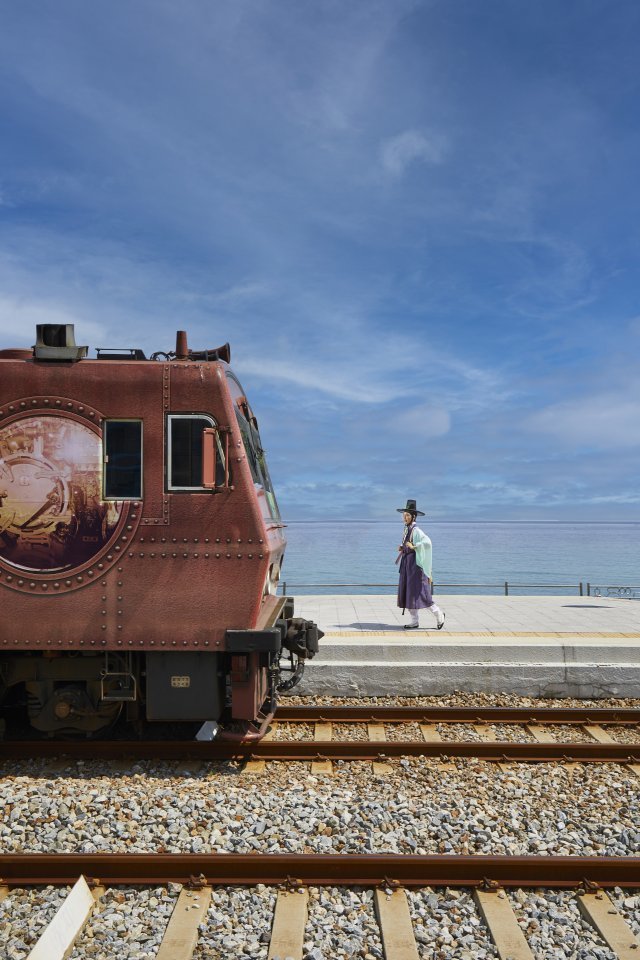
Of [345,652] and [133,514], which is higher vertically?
[133,514]

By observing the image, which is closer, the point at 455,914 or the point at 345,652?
the point at 455,914

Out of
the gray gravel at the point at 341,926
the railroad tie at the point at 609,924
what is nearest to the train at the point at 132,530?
the gray gravel at the point at 341,926

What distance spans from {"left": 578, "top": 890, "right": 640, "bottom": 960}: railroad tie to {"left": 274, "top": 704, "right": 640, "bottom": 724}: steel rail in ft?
11.3

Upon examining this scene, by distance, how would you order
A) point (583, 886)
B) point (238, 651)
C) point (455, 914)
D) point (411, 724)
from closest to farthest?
point (455, 914)
point (583, 886)
point (238, 651)
point (411, 724)

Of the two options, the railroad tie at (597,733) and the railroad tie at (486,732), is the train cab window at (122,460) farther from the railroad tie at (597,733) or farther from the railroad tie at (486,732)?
the railroad tie at (597,733)

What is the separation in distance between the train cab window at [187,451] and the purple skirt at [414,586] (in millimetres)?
5568

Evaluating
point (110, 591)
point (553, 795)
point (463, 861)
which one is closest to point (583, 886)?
point (463, 861)

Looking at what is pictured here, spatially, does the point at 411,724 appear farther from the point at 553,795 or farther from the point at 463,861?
the point at 463,861

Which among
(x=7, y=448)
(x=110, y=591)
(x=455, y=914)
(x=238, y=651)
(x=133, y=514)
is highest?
(x=7, y=448)

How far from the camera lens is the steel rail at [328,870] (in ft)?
13.5

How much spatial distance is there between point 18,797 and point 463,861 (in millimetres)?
3446

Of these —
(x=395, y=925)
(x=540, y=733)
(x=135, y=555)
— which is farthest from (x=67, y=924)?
(x=540, y=733)

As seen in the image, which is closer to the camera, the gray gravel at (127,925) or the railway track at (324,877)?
the gray gravel at (127,925)

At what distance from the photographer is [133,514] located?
5766 millimetres
